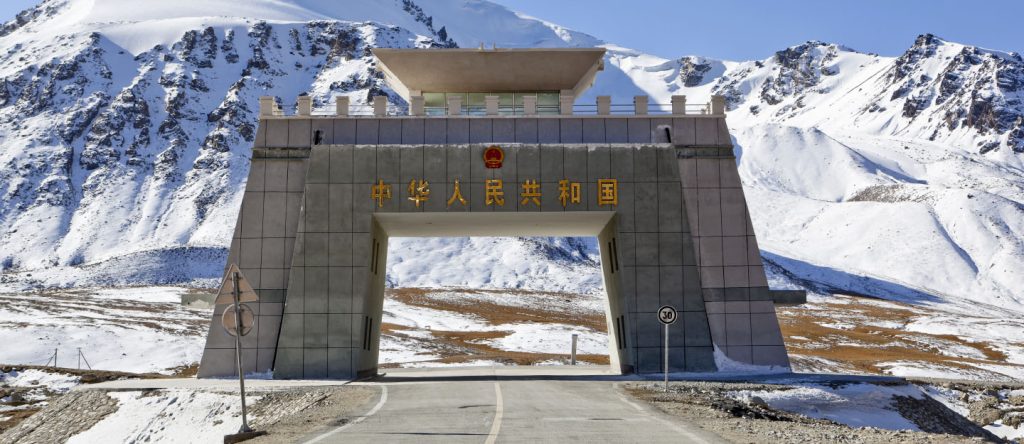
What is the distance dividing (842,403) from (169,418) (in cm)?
1801

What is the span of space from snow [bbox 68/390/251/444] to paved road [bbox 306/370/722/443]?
4.08m

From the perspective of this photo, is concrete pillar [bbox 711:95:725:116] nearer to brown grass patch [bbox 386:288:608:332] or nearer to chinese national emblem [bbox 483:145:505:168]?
chinese national emblem [bbox 483:145:505:168]

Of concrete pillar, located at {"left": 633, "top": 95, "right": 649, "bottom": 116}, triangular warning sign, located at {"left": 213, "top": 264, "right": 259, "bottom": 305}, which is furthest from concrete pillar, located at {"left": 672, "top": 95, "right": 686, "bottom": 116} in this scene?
triangular warning sign, located at {"left": 213, "top": 264, "right": 259, "bottom": 305}

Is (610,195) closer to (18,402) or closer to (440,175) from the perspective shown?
(440,175)

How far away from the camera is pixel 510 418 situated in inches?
831

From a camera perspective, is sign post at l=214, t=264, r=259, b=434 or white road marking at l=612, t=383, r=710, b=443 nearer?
white road marking at l=612, t=383, r=710, b=443

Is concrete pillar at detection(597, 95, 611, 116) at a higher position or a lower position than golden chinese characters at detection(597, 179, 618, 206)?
higher

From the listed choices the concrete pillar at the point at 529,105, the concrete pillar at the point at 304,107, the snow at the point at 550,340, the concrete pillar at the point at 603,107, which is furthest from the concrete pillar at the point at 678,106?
the snow at the point at 550,340

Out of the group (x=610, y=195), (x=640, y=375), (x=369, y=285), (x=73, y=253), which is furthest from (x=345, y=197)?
(x=73, y=253)

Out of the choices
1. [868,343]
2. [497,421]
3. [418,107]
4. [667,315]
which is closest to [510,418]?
[497,421]

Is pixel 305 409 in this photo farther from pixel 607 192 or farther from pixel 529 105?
pixel 529 105

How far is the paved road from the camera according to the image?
1786 centimetres

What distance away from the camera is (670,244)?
1561 inches

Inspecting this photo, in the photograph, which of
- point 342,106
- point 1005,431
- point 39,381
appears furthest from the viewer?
point 39,381
